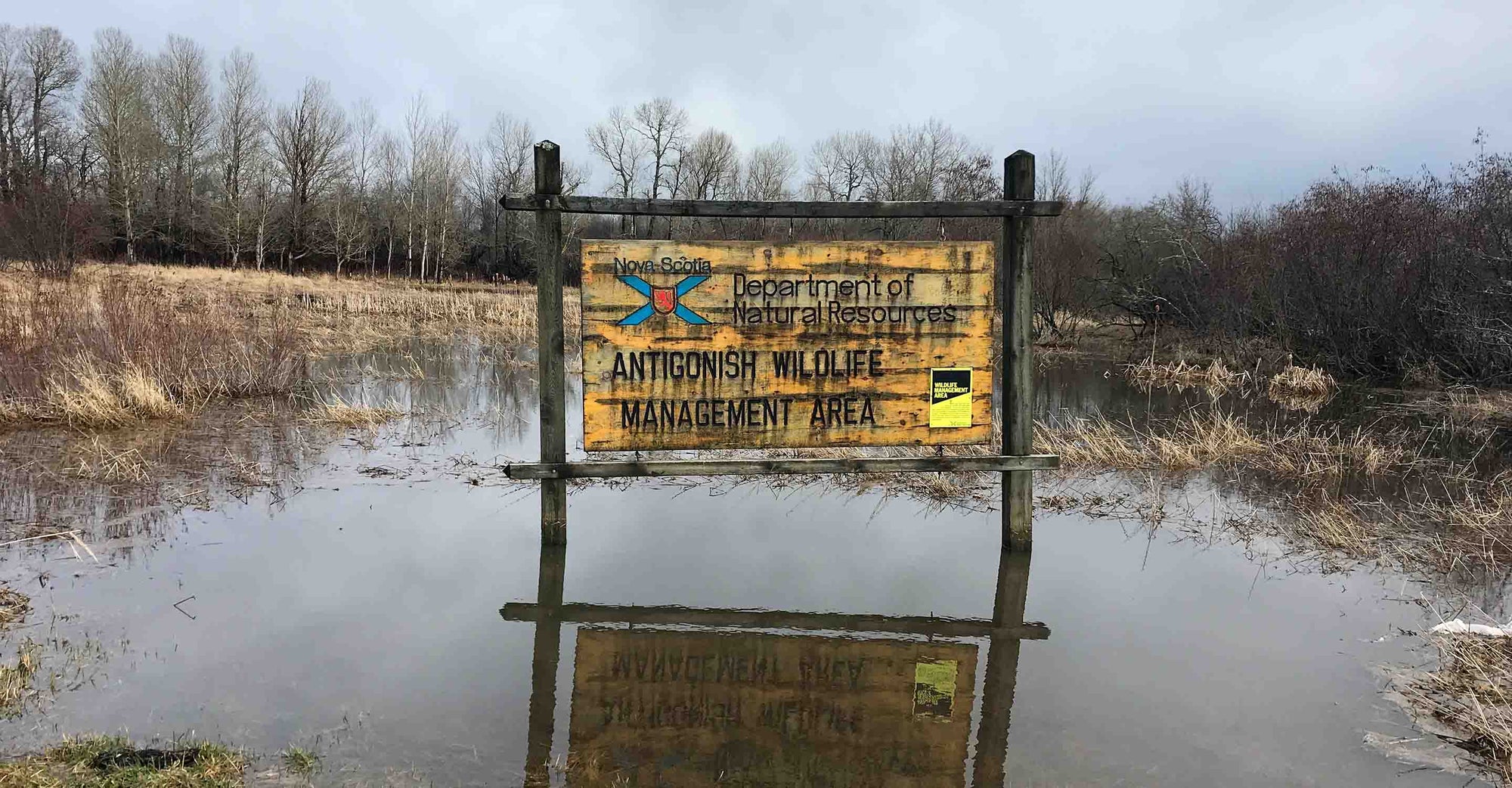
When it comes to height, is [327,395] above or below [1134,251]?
below

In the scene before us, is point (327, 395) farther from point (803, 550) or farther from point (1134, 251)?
point (1134, 251)

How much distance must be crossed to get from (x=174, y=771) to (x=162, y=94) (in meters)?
60.5

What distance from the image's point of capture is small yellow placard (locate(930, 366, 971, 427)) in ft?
20.9

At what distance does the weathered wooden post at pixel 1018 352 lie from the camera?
20.7 ft

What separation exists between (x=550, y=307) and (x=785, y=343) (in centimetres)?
158

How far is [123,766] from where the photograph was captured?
3277mm

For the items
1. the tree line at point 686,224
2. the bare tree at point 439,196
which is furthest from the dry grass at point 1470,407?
the bare tree at point 439,196

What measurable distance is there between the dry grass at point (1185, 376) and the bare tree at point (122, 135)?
46.4 metres

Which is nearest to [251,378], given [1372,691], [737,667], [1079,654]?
[737,667]

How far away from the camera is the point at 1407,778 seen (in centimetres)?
362

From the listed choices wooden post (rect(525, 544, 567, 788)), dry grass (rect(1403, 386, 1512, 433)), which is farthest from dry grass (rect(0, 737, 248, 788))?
dry grass (rect(1403, 386, 1512, 433))

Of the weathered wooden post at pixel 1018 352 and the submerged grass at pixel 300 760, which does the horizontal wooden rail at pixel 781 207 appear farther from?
the submerged grass at pixel 300 760

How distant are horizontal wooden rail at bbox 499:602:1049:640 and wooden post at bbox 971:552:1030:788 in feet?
0.42

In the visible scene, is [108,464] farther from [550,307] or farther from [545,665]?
[545,665]
